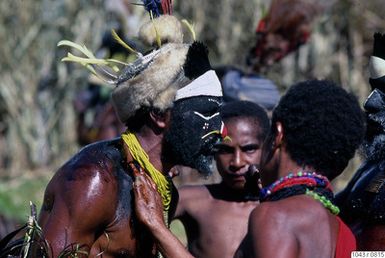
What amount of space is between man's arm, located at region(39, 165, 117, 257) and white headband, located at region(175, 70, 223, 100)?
2.05ft

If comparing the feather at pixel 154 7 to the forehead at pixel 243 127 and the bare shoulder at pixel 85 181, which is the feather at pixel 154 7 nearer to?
the bare shoulder at pixel 85 181

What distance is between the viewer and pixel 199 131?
213 inches

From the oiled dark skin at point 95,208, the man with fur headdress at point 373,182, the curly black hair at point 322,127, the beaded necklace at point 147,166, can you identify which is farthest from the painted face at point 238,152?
the curly black hair at point 322,127

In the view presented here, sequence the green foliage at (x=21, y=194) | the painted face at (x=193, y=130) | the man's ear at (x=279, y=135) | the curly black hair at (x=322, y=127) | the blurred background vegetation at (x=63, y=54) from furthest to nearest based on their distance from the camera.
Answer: the blurred background vegetation at (x=63, y=54) → the green foliage at (x=21, y=194) → the painted face at (x=193, y=130) → the man's ear at (x=279, y=135) → the curly black hair at (x=322, y=127)

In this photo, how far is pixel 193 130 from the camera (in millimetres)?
5395

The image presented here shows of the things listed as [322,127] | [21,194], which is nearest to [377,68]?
[322,127]

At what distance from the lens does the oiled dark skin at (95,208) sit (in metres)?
4.90

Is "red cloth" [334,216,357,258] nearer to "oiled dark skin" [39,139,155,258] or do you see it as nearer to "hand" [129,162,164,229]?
"hand" [129,162,164,229]

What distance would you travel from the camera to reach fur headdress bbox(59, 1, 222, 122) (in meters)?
5.29

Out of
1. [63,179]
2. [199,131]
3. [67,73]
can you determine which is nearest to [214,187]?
[199,131]

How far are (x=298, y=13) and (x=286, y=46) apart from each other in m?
0.38

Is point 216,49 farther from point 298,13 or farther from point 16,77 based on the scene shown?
point 298,13

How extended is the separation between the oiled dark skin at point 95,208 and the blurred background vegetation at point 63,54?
8.97 metres

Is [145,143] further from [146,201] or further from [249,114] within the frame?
[249,114]
